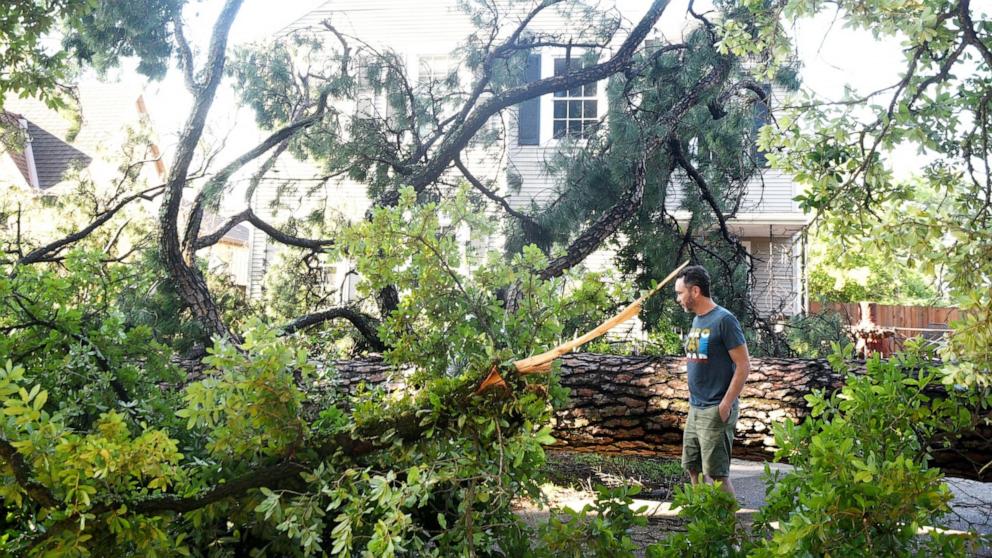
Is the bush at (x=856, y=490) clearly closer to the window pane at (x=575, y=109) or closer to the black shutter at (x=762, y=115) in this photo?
the black shutter at (x=762, y=115)

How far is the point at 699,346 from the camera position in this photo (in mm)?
Result: 4559

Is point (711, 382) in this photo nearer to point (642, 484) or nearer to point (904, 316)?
point (642, 484)

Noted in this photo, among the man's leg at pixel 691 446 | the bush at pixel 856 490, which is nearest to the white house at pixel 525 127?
the man's leg at pixel 691 446

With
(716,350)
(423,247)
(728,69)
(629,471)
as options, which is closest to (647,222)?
(728,69)

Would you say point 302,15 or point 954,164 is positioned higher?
point 302,15

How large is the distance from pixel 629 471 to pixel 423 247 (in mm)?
5888

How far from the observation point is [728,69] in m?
6.98

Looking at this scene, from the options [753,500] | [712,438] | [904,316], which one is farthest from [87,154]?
[904,316]

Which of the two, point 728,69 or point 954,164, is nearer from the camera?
point 954,164

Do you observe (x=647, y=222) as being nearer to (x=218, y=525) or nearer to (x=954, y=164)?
(x=954, y=164)

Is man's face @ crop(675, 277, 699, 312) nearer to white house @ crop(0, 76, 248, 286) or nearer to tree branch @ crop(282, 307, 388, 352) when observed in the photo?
tree branch @ crop(282, 307, 388, 352)

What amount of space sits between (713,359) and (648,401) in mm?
537

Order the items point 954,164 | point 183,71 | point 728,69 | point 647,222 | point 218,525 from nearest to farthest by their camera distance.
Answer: point 218,525
point 954,164
point 183,71
point 728,69
point 647,222

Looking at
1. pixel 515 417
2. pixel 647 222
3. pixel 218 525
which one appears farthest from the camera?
pixel 647 222
